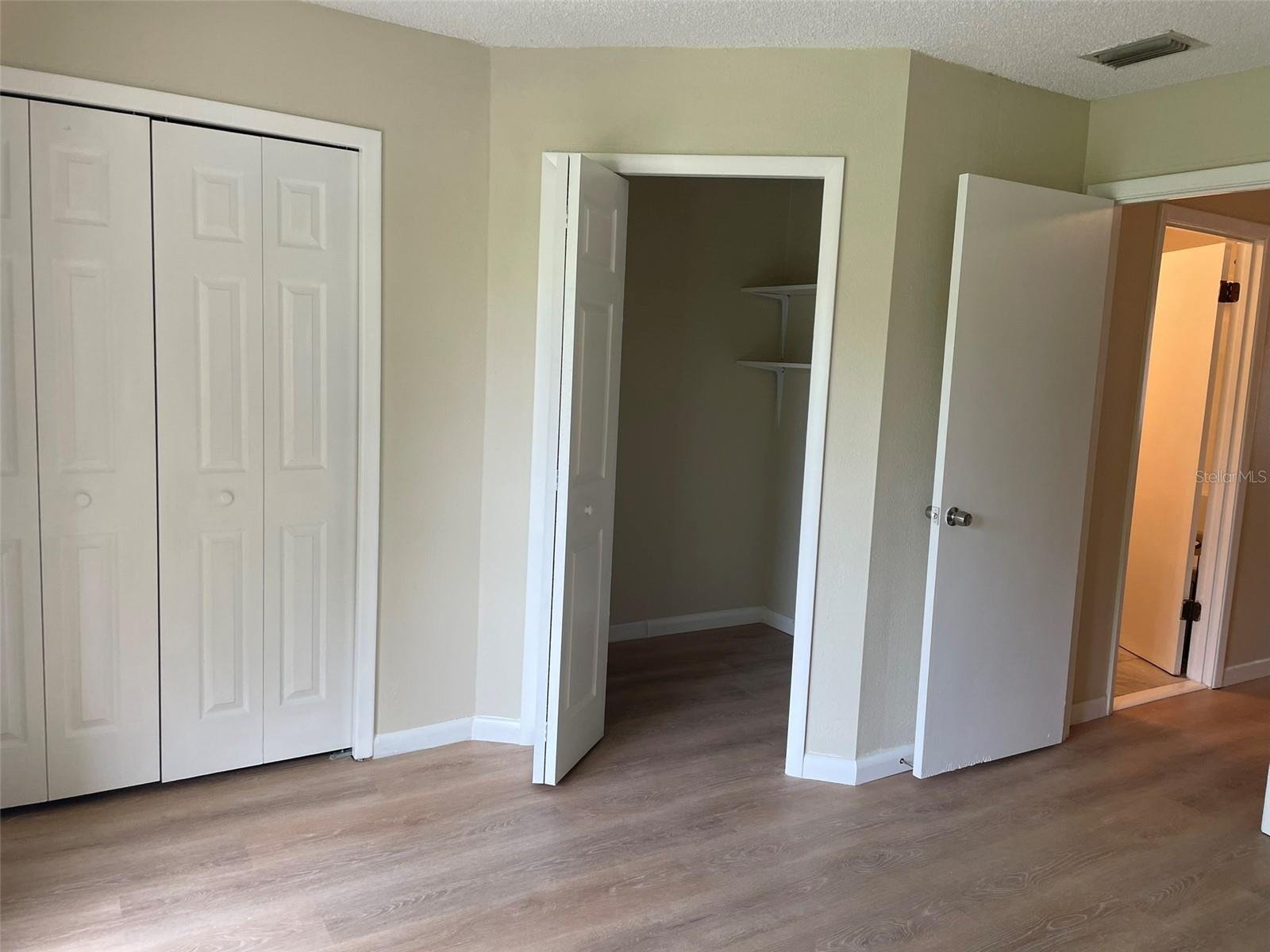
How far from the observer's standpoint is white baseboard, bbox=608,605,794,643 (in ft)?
15.2

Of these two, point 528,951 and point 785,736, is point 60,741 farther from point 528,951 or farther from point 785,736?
point 785,736

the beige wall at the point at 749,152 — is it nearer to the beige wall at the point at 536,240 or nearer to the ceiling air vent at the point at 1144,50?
the beige wall at the point at 536,240

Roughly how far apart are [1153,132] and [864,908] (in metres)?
2.72

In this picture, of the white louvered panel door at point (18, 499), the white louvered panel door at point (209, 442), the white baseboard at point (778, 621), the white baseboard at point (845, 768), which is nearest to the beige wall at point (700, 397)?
the white baseboard at point (778, 621)

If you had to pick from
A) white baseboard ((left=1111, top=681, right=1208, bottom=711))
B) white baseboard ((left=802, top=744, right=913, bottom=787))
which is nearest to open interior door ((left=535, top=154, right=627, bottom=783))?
white baseboard ((left=802, top=744, right=913, bottom=787))

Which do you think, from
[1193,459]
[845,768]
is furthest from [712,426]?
[1193,459]

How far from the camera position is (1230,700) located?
13.7ft

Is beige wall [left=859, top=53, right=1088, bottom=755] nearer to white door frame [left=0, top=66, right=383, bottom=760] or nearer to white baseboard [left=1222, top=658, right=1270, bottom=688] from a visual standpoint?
white door frame [left=0, top=66, right=383, bottom=760]

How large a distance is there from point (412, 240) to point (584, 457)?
2.97 ft

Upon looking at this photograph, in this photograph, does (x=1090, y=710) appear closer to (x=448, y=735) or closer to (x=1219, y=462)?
(x=1219, y=462)

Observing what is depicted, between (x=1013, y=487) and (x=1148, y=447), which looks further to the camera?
(x=1148, y=447)

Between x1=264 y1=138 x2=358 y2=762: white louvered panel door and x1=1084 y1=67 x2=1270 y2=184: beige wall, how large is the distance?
2626 mm

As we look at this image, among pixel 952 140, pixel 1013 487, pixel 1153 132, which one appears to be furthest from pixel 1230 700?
pixel 952 140

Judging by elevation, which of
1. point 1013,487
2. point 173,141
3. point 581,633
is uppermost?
point 173,141
